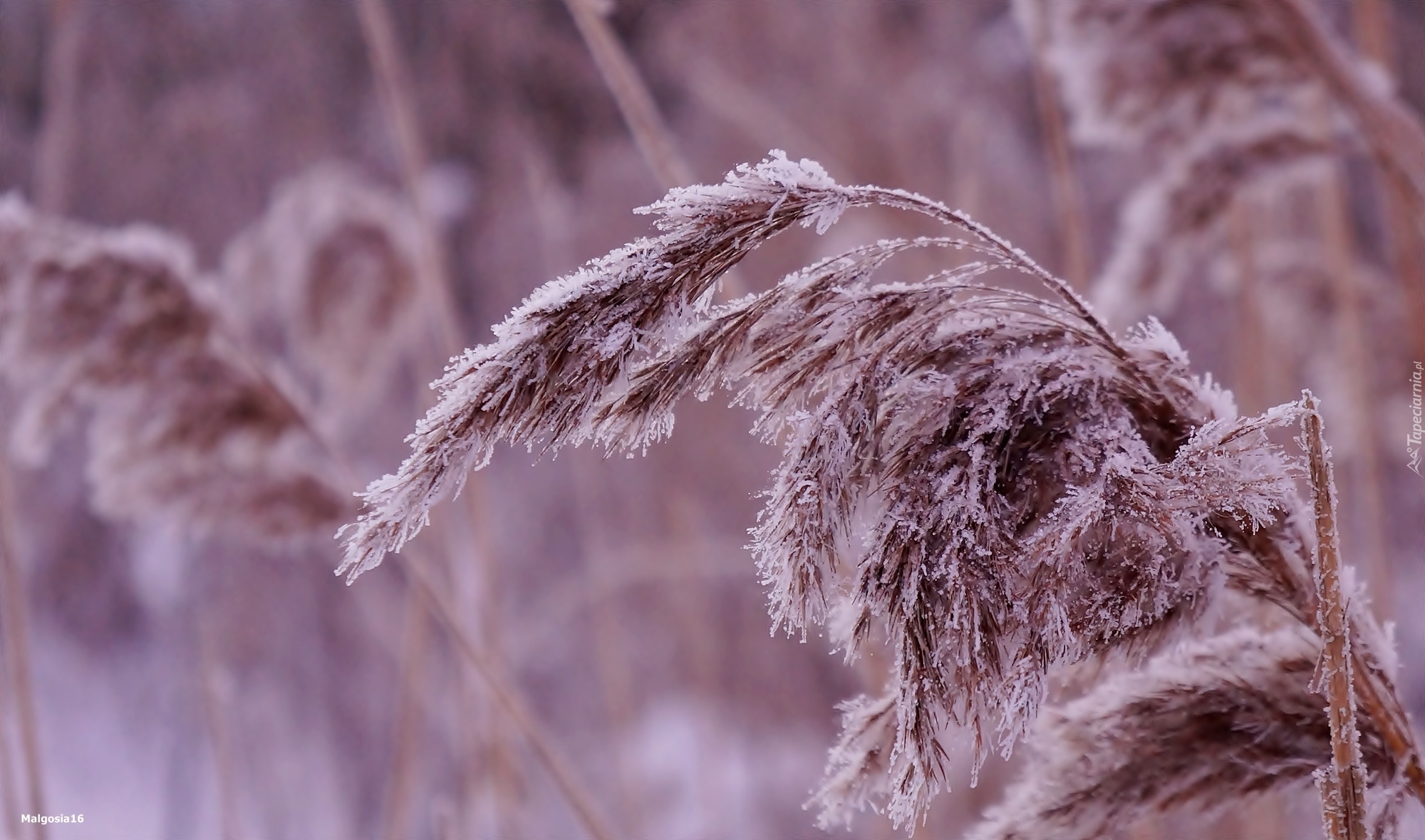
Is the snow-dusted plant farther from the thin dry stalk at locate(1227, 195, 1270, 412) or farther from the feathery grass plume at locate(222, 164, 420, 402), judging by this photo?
the feathery grass plume at locate(222, 164, 420, 402)

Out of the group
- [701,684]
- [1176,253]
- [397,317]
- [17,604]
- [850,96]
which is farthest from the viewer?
[850,96]

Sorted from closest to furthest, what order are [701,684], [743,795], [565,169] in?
[701,684]
[743,795]
[565,169]

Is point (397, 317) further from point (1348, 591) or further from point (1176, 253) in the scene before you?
point (1348, 591)

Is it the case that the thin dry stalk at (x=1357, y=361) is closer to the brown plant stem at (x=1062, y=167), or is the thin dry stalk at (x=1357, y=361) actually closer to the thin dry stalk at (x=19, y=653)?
the brown plant stem at (x=1062, y=167)

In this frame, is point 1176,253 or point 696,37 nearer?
point 1176,253

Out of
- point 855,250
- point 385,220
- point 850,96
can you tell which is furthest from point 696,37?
point 855,250

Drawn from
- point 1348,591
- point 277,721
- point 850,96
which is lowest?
point 1348,591

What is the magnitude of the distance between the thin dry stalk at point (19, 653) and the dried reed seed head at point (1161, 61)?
1.50 metres

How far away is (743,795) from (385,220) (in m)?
2.13

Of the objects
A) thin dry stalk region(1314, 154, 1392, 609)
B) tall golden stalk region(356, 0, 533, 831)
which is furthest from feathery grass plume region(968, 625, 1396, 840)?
tall golden stalk region(356, 0, 533, 831)

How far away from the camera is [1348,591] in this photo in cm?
62

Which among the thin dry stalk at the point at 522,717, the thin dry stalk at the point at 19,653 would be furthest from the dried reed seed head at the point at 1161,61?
the thin dry stalk at the point at 19,653

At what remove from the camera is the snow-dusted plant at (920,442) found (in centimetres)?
54

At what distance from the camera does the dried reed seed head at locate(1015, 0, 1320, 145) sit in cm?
131
